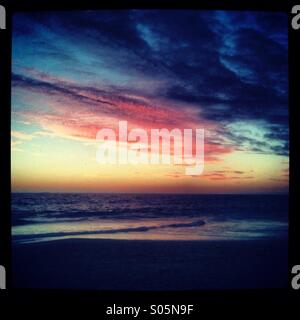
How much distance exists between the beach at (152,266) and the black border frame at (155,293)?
0.78m

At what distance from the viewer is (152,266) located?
4785mm

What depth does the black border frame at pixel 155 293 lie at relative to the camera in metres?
2.56

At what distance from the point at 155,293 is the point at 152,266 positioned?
87.0 inches

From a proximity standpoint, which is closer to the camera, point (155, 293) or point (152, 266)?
point (155, 293)

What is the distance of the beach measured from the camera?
4188 millimetres

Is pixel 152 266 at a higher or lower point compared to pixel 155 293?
lower

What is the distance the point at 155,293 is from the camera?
2.63 m

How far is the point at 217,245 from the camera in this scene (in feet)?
21.5

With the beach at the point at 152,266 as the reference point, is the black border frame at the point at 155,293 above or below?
above

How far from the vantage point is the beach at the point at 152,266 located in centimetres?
419

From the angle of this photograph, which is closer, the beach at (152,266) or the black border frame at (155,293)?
the black border frame at (155,293)
